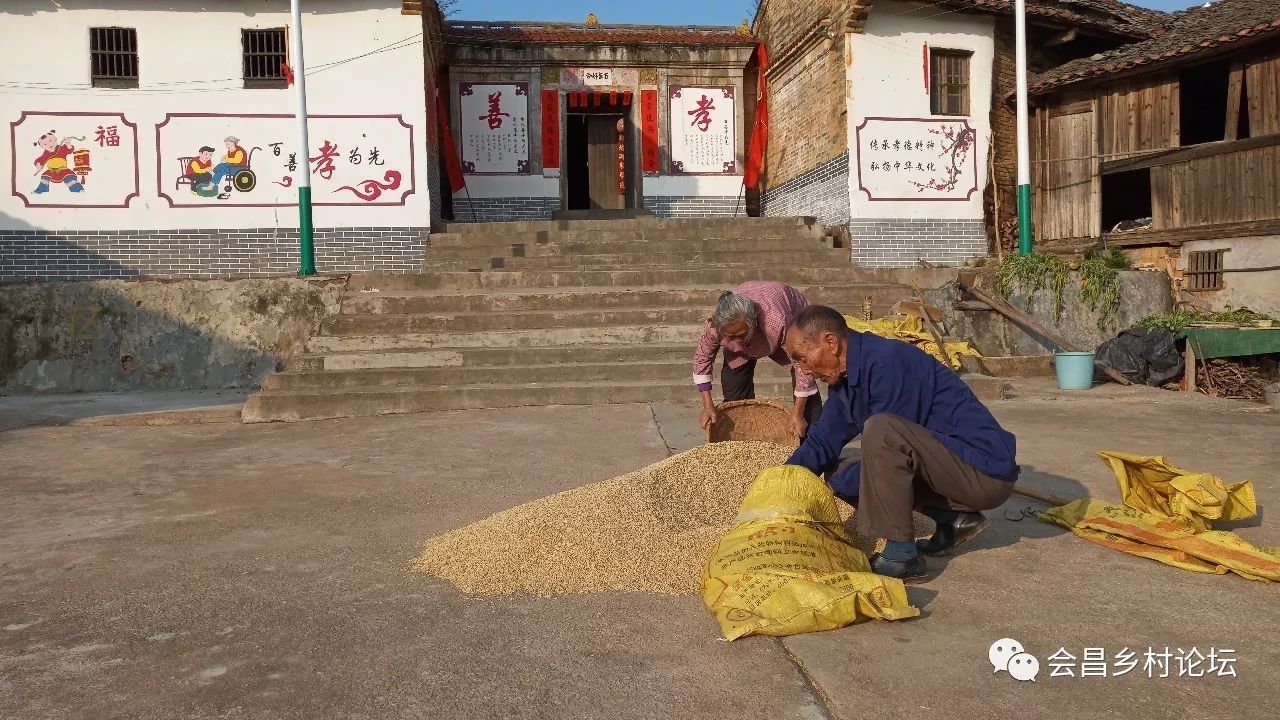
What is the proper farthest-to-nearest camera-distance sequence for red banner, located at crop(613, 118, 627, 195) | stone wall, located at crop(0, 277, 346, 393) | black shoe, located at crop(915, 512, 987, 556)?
red banner, located at crop(613, 118, 627, 195) < stone wall, located at crop(0, 277, 346, 393) < black shoe, located at crop(915, 512, 987, 556)

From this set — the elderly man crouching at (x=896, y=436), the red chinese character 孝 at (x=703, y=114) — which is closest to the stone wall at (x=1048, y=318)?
the red chinese character 孝 at (x=703, y=114)

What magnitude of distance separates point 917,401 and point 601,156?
12.4 metres

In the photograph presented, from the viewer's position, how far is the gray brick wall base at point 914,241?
456 inches

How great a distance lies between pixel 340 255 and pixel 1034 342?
829 cm

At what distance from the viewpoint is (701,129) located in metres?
14.4

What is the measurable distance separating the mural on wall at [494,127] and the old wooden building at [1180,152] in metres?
7.50

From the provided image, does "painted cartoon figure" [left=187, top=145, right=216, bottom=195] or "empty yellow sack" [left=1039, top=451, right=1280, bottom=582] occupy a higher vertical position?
"painted cartoon figure" [left=187, top=145, right=216, bottom=195]

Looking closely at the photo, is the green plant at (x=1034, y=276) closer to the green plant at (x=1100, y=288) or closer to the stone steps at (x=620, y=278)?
the green plant at (x=1100, y=288)

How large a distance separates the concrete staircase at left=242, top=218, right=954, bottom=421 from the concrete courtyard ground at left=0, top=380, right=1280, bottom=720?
2.92 m

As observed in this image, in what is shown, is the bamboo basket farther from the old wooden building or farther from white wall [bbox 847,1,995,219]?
the old wooden building

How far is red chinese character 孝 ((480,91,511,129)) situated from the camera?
545 inches

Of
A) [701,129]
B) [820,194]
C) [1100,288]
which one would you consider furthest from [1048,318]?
[701,129]

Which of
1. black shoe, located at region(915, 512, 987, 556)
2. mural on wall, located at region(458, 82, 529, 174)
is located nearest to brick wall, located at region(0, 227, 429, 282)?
mural on wall, located at region(458, 82, 529, 174)

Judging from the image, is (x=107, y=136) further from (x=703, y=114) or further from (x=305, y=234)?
(x=703, y=114)
